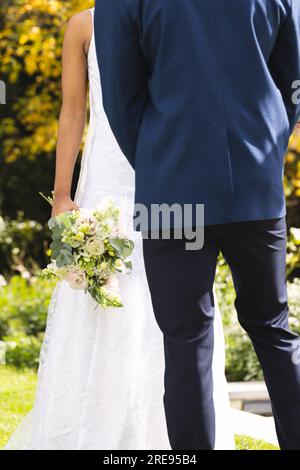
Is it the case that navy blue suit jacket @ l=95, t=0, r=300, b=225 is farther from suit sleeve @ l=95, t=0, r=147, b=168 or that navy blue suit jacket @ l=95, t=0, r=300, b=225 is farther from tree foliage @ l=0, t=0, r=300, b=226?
tree foliage @ l=0, t=0, r=300, b=226

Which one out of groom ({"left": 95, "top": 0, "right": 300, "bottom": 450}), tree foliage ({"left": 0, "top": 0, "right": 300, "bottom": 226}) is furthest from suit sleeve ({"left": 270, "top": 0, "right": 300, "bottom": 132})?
tree foliage ({"left": 0, "top": 0, "right": 300, "bottom": 226})

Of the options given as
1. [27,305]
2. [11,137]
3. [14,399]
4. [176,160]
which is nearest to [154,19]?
[176,160]

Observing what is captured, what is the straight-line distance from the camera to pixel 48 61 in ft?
20.9

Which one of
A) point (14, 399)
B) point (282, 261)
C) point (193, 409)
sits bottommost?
point (14, 399)

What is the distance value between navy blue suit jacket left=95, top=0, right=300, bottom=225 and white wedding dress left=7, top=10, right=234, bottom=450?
0.66 m

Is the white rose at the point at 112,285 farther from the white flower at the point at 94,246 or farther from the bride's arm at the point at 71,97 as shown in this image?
the bride's arm at the point at 71,97

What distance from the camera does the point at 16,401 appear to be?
160 inches

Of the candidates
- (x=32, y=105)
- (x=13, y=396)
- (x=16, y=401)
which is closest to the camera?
(x=16, y=401)

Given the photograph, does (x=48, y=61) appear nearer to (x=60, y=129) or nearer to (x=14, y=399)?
(x=14, y=399)

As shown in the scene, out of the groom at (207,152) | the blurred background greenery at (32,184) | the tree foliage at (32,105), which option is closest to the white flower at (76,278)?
the groom at (207,152)

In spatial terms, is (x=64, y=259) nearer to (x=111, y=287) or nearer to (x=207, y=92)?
(x=111, y=287)

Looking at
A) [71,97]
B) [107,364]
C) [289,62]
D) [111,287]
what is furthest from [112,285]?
[289,62]

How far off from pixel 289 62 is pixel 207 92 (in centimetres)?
30

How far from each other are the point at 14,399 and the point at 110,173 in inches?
66.7
